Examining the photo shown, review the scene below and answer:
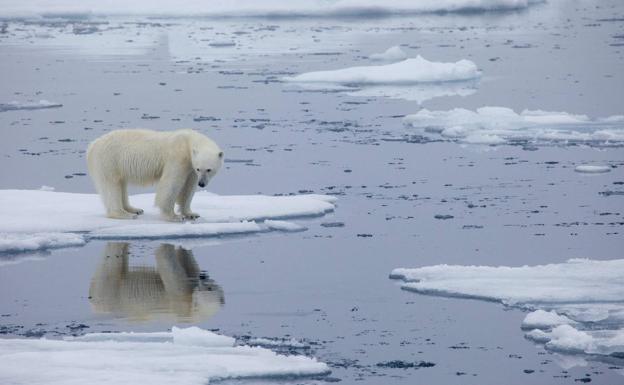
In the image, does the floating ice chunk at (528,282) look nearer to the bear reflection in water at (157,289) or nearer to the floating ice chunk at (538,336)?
the floating ice chunk at (538,336)

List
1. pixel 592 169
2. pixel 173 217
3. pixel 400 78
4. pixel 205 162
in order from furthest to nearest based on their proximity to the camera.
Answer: pixel 400 78 → pixel 592 169 → pixel 173 217 → pixel 205 162

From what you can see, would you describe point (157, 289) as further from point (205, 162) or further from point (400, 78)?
point (400, 78)

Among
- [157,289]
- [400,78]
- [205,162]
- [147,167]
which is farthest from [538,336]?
[400,78]

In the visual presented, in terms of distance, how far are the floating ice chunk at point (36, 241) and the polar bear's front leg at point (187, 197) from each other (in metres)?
0.70

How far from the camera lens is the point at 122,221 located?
320 inches

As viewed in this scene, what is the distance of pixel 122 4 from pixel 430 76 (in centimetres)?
1500

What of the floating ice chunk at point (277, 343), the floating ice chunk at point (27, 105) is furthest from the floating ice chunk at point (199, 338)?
the floating ice chunk at point (27, 105)

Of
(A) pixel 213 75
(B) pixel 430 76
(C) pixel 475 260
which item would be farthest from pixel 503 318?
(A) pixel 213 75

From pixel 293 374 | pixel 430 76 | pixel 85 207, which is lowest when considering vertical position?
pixel 293 374

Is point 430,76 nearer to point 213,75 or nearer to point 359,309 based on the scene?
point 213,75

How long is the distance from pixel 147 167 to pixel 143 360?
10.2 feet

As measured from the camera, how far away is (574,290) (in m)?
6.21

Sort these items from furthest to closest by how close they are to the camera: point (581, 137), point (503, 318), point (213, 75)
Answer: point (213, 75), point (581, 137), point (503, 318)

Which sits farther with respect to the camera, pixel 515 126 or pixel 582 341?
pixel 515 126
